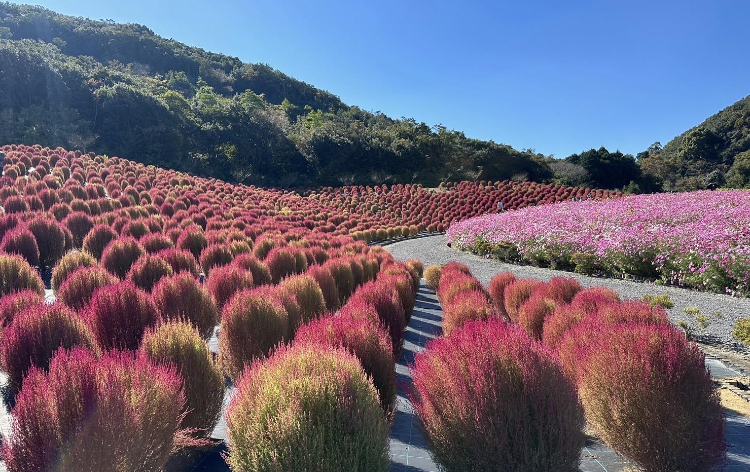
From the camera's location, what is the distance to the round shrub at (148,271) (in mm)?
6492

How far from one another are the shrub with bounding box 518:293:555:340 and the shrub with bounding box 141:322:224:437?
360 cm

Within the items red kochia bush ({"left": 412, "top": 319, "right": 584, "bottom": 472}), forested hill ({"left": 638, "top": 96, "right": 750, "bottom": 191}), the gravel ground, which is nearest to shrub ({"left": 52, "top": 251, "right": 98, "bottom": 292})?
red kochia bush ({"left": 412, "top": 319, "right": 584, "bottom": 472})

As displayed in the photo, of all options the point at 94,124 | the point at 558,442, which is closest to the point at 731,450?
the point at 558,442

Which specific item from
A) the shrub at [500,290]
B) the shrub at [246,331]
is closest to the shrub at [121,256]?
the shrub at [246,331]

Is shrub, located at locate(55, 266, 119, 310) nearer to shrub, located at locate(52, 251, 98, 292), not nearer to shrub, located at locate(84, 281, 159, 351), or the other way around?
shrub, located at locate(84, 281, 159, 351)

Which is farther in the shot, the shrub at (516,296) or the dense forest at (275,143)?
the dense forest at (275,143)

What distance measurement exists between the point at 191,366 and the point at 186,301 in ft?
6.34

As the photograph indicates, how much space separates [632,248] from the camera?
38.2 feet

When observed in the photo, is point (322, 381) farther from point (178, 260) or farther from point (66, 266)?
point (178, 260)

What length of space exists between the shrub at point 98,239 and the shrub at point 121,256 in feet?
5.32

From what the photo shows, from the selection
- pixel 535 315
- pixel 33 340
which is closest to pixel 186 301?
pixel 33 340

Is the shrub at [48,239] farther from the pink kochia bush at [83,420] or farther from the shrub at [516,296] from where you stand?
the shrub at [516,296]

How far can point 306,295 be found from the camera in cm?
582

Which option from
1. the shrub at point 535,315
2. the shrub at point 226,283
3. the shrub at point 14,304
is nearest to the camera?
the shrub at point 14,304
